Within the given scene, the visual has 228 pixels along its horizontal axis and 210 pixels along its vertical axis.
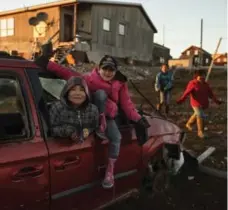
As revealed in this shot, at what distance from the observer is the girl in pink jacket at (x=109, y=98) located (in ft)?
11.2

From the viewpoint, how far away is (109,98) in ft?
12.2

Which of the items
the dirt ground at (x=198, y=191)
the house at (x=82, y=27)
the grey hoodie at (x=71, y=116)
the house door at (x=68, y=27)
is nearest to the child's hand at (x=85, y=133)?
the grey hoodie at (x=71, y=116)

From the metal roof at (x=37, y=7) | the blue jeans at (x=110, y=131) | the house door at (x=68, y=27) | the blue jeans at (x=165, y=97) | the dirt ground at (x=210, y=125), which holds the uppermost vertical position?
the metal roof at (x=37, y=7)

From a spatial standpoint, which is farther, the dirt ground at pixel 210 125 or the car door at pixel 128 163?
the dirt ground at pixel 210 125

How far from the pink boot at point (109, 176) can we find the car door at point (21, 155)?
2.28ft

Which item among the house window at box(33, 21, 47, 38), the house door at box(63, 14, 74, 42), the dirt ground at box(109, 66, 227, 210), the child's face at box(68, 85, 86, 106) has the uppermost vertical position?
the house door at box(63, 14, 74, 42)

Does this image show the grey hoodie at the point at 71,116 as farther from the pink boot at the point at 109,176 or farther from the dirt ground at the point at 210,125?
the dirt ground at the point at 210,125

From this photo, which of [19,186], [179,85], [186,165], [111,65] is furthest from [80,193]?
[179,85]

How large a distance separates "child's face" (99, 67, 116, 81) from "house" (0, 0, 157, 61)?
849 inches

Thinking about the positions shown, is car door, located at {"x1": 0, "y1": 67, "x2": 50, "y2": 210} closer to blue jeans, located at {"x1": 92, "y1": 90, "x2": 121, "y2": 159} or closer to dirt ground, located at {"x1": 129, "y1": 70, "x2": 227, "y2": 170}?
blue jeans, located at {"x1": 92, "y1": 90, "x2": 121, "y2": 159}

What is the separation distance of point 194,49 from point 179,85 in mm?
67562

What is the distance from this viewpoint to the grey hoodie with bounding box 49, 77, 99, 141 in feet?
9.73

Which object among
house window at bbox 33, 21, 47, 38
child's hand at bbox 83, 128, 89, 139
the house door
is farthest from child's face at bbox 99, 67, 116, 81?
the house door

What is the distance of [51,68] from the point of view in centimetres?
331
